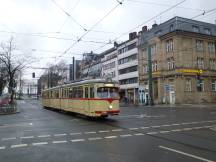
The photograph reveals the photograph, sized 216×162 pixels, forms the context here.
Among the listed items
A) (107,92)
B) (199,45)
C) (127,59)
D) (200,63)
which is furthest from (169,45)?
(107,92)

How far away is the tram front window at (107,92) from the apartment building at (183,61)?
31.1 meters

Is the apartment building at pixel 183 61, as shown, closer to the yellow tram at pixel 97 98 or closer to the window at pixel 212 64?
the window at pixel 212 64

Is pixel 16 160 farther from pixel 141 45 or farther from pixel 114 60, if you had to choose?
pixel 114 60

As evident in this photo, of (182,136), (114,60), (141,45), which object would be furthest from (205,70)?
(182,136)

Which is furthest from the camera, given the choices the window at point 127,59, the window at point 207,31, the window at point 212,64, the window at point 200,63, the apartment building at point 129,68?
the window at point 127,59

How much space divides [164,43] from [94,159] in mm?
50072

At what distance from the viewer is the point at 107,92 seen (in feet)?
70.7

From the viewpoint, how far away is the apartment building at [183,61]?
53.5 metres

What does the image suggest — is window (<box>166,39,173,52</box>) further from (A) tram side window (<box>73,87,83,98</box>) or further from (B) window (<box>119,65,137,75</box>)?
(A) tram side window (<box>73,87,83,98</box>)

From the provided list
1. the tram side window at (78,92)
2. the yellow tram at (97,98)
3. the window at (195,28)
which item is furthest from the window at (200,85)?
the yellow tram at (97,98)

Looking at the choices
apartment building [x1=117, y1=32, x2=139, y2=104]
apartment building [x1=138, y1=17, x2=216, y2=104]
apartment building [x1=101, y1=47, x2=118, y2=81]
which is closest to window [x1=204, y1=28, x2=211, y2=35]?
apartment building [x1=138, y1=17, x2=216, y2=104]

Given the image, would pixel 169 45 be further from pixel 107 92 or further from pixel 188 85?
pixel 107 92

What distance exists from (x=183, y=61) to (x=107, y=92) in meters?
35.0

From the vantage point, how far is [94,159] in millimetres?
8773
